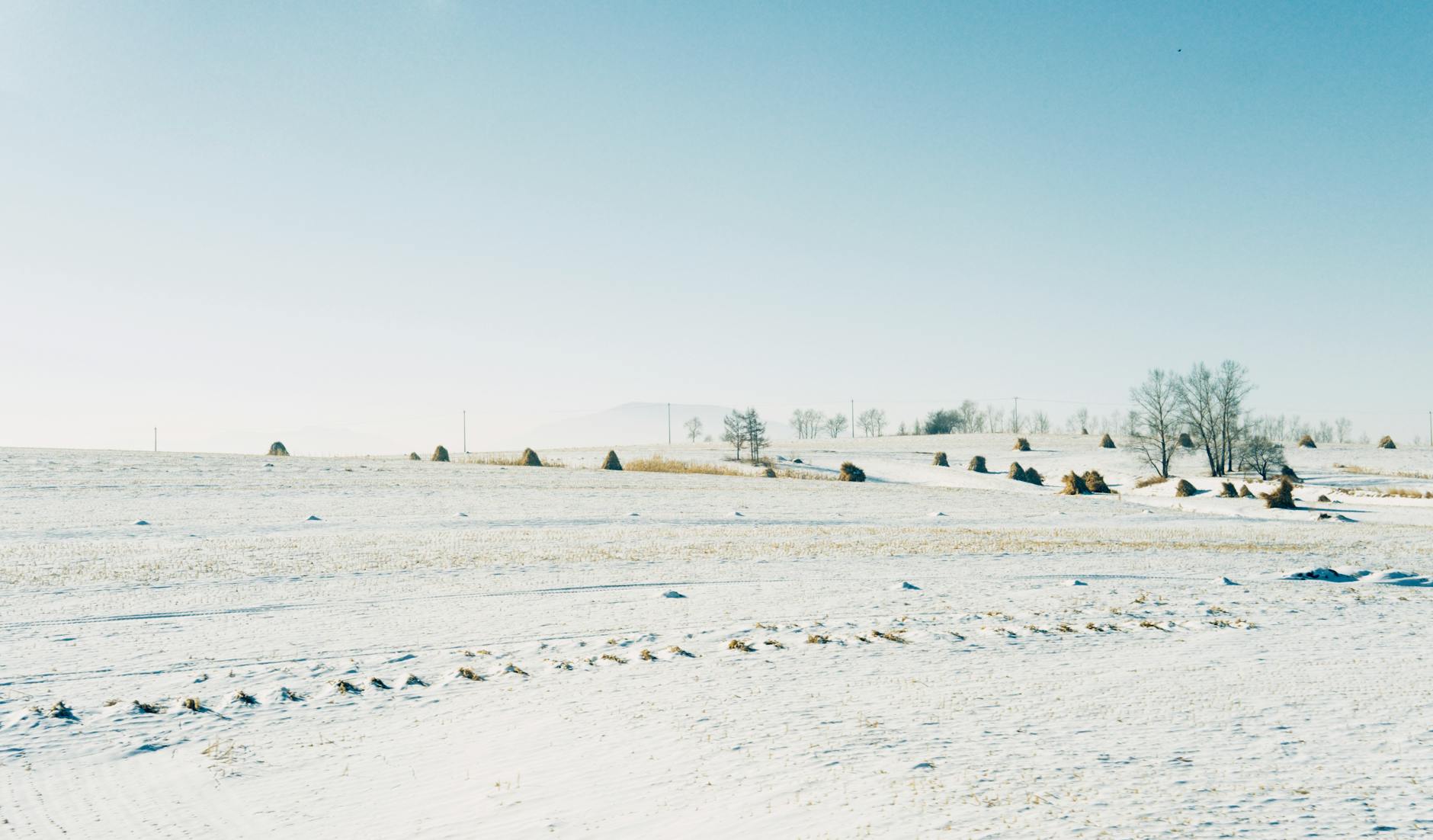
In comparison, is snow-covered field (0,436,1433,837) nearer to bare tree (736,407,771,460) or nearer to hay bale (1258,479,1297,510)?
hay bale (1258,479,1297,510)

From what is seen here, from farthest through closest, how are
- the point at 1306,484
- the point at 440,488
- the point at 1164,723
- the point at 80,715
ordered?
the point at 1306,484 → the point at 440,488 → the point at 80,715 → the point at 1164,723

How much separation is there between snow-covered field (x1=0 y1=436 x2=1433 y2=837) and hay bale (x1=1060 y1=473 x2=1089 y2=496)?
21.4m

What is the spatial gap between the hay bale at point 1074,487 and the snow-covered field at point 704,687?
21.4m

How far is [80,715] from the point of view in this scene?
728 cm

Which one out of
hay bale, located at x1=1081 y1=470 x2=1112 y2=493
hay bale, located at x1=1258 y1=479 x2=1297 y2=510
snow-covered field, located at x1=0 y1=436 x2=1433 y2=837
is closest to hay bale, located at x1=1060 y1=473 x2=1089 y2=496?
hay bale, located at x1=1081 y1=470 x2=1112 y2=493

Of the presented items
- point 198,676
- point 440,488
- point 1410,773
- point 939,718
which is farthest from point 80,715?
point 440,488

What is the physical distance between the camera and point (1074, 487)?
135 ft

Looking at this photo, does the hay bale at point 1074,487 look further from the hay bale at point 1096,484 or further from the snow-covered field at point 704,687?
the snow-covered field at point 704,687

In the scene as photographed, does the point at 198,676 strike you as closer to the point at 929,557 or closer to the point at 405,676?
the point at 405,676

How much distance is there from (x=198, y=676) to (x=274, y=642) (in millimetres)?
1322

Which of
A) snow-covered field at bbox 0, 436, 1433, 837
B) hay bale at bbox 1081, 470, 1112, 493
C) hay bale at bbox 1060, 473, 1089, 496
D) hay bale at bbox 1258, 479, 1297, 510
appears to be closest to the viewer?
snow-covered field at bbox 0, 436, 1433, 837

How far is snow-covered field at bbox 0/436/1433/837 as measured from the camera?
545 cm

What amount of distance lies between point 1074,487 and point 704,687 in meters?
36.3

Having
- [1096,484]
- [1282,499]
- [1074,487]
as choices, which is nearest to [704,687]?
[1282,499]
